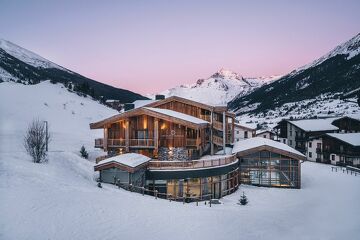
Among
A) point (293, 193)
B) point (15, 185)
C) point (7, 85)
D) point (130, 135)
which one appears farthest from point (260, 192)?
point (7, 85)

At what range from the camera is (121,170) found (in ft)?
86.9

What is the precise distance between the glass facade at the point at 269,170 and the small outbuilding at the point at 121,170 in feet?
46.1

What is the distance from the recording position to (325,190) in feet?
108

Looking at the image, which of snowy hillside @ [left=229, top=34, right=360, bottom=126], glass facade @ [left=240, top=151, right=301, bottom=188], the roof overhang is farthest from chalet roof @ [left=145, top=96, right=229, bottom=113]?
snowy hillside @ [left=229, top=34, right=360, bottom=126]

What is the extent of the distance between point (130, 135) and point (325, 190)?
20587mm

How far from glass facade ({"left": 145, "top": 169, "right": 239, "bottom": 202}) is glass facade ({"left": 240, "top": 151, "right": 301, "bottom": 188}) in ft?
21.0

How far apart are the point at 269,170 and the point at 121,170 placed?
682 inches

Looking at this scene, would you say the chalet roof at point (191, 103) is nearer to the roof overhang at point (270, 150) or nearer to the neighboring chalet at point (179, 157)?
the neighboring chalet at point (179, 157)

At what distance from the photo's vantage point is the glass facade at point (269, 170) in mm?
35281

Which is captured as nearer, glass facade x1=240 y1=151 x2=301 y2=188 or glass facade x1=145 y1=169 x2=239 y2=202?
glass facade x1=145 y1=169 x2=239 y2=202

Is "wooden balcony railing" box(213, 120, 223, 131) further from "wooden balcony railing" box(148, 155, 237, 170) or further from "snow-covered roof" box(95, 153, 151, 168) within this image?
"snow-covered roof" box(95, 153, 151, 168)

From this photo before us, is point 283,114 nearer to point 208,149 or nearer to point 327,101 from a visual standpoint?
point 327,101

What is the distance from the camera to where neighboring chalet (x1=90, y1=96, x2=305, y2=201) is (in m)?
28.0

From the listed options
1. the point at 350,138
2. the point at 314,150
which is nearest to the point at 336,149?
the point at 350,138
